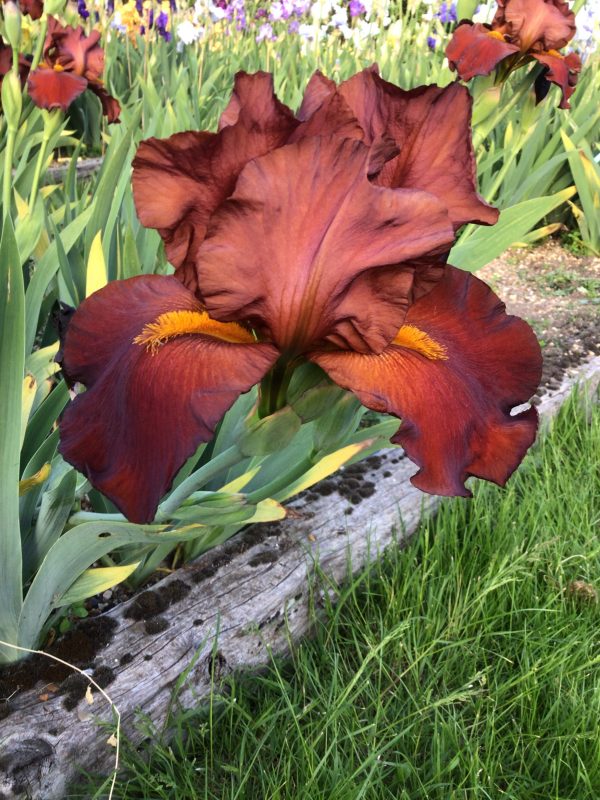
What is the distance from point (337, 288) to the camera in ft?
2.52

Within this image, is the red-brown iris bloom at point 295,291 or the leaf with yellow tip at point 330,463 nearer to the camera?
the red-brown iris bloom at point 295,291

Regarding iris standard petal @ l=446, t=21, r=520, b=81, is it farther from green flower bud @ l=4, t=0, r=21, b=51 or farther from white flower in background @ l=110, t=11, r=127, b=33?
white flower in background @ l=110, t=11, r=127, b=33

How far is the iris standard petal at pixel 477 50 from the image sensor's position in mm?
2219

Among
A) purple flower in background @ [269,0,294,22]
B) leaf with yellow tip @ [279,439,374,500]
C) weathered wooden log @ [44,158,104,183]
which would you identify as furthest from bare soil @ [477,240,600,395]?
purple flower in background @ [269,0,294,22]

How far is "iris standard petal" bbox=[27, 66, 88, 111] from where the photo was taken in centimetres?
236

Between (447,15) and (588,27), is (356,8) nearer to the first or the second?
(447,15)

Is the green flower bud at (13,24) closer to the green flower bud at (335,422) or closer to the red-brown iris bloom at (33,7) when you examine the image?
the red-brown iris bloom at (33,7)

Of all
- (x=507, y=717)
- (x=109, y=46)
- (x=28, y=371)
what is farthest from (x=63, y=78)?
(x=109, y=46)

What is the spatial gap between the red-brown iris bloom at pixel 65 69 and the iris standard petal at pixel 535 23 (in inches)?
54.6

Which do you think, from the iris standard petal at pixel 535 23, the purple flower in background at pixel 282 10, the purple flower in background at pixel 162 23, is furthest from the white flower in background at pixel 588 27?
the purple flower in background at pixel 162 23

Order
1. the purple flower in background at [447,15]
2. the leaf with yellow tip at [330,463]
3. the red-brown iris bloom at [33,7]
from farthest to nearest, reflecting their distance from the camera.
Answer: the purple flower in background at [447,15]
the red-brown iris bloom at [33,7]
the leaf with yellow tip at [330,463]

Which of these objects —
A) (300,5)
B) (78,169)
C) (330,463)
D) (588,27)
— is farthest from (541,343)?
(300,5)

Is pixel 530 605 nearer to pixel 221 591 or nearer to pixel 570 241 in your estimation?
pixel 221 591

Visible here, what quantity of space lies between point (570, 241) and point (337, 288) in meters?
3.76
